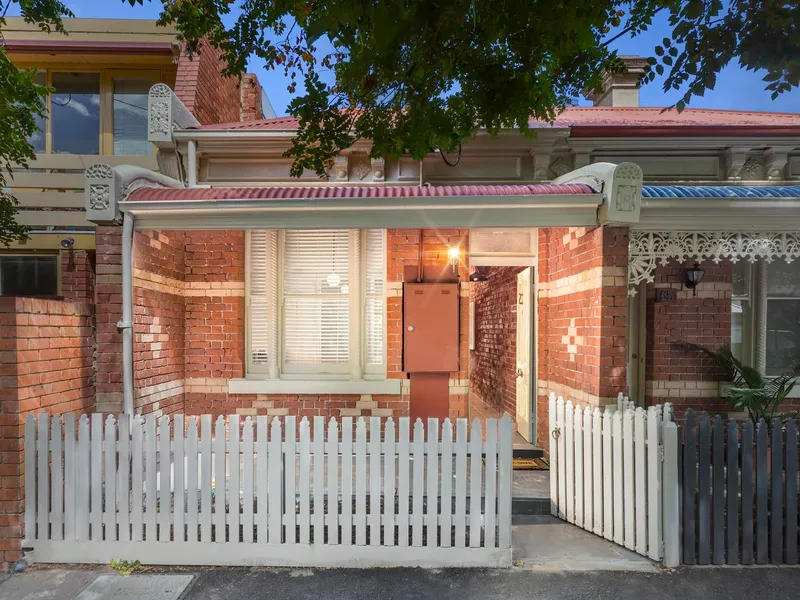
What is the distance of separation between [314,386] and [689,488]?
14.4ft

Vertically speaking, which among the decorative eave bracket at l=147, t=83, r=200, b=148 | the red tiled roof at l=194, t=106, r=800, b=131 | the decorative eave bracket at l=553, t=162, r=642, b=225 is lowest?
the decorative eave bracket at l=553, t=162, r=642, b=225

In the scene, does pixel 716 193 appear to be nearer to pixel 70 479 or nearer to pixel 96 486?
pixel 96 486

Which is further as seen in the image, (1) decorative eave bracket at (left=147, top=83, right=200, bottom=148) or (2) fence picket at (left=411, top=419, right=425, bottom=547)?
(1) decorative eave bracket at (left=147, top=83, right=200, bottom=148)

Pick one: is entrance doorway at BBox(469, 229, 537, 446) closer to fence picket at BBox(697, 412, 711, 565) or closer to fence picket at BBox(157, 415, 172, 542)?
fence picket at BBox(697, 412, 711, 565)

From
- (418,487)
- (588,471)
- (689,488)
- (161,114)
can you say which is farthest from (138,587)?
(161,114)

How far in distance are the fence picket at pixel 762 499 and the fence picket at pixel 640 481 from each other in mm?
840

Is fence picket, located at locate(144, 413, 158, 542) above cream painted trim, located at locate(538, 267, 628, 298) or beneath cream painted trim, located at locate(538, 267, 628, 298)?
beneath

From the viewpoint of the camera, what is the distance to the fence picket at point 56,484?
3674mm

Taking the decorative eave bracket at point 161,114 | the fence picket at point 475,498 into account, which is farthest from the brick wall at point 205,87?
the fence picket at point 475,498

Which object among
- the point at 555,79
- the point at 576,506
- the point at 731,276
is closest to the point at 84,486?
the point at 576,506

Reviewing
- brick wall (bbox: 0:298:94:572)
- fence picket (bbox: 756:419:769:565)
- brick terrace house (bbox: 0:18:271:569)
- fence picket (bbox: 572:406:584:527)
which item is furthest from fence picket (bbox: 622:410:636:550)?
brick terrace house (bbox: 0:18:271:569)

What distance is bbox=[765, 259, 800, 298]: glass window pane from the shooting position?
6.32 metres

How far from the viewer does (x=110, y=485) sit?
3738 mm

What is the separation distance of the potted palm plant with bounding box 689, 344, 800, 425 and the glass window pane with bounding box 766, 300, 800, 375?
30cm
